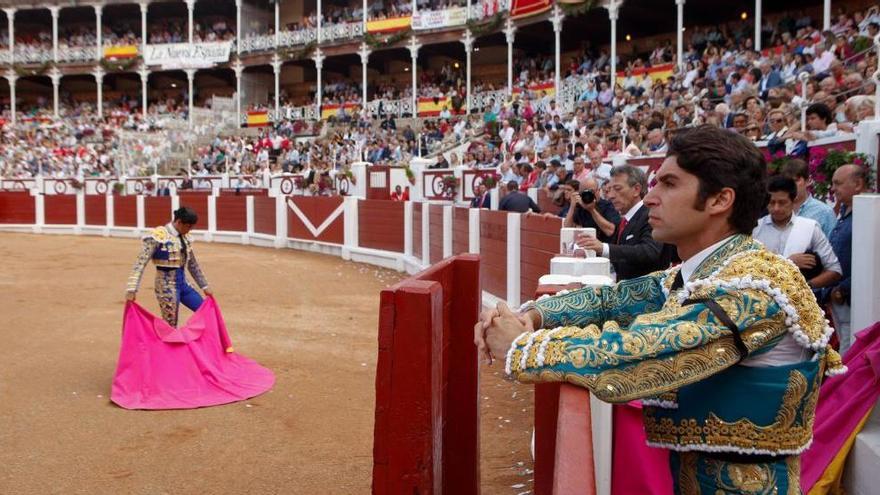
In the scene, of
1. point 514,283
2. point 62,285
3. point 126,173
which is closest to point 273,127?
point 126,173

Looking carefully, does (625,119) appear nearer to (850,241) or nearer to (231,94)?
(850,241)

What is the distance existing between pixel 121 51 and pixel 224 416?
108 ft

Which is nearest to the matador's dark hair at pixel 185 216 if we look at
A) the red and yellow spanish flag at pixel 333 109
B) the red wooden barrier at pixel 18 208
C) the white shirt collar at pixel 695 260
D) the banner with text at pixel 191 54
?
the white shirt collar at pixel 695 260

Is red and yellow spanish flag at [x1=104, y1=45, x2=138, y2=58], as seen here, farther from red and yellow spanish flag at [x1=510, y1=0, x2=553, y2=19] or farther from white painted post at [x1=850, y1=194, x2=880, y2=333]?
white painted post at [x1=850, y1=194, x2=880, y2=333]

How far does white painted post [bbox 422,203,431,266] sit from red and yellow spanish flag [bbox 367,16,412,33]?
1769cm

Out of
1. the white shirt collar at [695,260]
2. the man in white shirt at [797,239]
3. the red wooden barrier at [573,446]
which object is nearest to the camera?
the red wooden barrier at [573,446]

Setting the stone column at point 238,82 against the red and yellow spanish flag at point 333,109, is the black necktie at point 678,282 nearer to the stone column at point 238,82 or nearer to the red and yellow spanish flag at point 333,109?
the red and yellow spanish flag at point 333,109

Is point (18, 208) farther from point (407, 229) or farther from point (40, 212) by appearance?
point (407, 229)

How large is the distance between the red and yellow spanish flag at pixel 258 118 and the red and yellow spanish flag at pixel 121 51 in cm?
628

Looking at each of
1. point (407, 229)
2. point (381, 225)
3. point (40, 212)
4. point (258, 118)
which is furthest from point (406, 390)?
point (258, 118)

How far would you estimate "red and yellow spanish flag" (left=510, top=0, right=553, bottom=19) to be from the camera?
22562mm

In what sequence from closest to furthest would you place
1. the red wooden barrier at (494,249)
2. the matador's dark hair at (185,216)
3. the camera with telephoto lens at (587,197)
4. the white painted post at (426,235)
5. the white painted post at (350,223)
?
1. the camera with telephoto lens at (587,197)
2. the matador's dark hair at (185,216)
3. the red wooden barrier at (494,249)
4. the white painted post at (426,235)
5. the white painted post at (350,223)

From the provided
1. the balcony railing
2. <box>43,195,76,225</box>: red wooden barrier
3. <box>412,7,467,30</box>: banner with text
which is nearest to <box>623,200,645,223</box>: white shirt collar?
<box>43,195,76,225</box>: red wooden barrier

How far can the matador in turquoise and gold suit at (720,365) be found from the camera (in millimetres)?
1250
